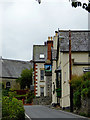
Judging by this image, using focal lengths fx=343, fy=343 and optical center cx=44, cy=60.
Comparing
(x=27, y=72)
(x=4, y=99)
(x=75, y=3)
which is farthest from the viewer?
(x=27, y=72)

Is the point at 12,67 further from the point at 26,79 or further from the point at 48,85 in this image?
the point at 48,85

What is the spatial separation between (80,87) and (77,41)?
1115 centimetres

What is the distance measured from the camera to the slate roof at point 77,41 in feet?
111

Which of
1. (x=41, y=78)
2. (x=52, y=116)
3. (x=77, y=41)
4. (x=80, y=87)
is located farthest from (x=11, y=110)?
(x=41, y=78)

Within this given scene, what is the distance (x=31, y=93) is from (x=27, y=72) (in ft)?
50.3

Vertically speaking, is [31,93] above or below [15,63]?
below

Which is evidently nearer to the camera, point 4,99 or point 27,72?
point 4,99

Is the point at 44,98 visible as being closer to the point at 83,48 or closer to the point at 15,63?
the point at 83,48

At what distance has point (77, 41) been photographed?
1362 inches

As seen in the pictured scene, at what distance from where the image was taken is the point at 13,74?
81500 millimetres

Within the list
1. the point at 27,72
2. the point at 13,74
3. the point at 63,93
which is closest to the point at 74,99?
the point at 63,93

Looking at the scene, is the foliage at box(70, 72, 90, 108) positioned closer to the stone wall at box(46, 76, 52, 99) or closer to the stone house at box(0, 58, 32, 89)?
the stone wall at box(46, 76, 52, 99)

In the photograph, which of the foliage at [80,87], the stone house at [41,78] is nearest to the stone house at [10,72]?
the stone house at [41,78]

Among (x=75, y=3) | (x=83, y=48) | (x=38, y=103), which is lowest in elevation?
(x=38, y=103)
